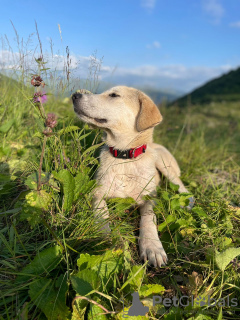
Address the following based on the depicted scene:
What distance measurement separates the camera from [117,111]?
8.55ft

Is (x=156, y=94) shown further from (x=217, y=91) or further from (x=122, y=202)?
(x=217, y=91)

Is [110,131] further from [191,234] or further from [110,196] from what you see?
[191,234]

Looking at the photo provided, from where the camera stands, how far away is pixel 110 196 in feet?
8.38

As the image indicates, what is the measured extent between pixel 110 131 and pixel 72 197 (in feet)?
3.13

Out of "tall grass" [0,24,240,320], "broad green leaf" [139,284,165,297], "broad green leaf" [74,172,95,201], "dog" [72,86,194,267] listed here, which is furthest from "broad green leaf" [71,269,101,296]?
"dog" [72,86,194,267]

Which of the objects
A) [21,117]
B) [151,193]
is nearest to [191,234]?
[151,193]

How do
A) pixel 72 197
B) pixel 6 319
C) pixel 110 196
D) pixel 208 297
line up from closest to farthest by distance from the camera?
pixel 6 319 < pixel 208 297 < pixel 72 197 < pixel 110 196

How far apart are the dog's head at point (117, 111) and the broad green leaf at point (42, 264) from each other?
141cm

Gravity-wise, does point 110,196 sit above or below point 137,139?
below

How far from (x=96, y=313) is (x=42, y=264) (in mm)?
461

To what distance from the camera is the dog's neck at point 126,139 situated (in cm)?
267

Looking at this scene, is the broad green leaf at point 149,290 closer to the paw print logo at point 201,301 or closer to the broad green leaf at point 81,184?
the paw print logo at point 201,301

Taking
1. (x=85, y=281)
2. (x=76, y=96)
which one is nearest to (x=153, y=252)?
(x=85, y=281)

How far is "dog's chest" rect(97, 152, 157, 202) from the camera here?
2.56 m
